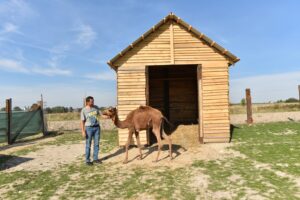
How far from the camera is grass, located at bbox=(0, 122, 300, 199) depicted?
7.39 m

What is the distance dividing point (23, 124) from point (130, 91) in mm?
9050

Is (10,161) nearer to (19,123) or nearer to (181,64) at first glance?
(19,123)

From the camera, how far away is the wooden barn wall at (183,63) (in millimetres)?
Result: 14414

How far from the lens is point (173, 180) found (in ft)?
27.9

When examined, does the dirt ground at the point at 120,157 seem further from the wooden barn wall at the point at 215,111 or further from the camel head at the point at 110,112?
the camel head at the point at 110,112

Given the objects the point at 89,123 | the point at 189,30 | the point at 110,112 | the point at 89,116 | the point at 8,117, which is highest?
the point at 189,30

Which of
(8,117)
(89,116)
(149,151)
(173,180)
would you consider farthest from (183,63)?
(8,117)

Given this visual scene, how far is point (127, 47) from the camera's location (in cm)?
1442

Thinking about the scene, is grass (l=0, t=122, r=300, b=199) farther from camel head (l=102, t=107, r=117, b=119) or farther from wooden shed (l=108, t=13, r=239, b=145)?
wooden shed (l=108, t=13, r=239, b=145)

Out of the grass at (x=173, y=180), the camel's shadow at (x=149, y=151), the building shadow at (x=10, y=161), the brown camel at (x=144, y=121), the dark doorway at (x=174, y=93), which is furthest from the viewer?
the dark doorway at (x=174, y=93)

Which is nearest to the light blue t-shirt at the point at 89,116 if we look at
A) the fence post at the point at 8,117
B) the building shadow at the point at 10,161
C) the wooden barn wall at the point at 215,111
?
the building shadow at the point at 10,161

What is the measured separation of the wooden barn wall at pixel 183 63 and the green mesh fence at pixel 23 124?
7900 mm

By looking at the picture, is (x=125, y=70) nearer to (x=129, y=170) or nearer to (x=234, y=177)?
(x=129, y=170)

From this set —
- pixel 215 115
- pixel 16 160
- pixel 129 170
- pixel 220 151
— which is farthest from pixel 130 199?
pixel 215 115
